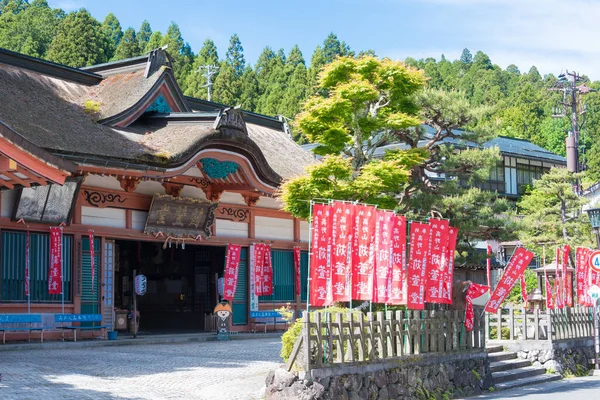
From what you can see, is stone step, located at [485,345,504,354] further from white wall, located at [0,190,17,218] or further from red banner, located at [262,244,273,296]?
white wall, located at [0,190,17,218]

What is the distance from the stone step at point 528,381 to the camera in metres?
17.4

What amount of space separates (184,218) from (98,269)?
120 inches

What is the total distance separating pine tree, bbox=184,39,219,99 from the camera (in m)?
59.3

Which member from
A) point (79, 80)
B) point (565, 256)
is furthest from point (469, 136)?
point (79, 80)

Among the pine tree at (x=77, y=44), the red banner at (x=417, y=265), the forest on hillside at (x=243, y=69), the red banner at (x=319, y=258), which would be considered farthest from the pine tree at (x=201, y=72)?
Answer: the red banner at (x=319, y=258)

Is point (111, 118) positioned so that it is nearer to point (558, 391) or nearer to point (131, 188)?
point (131, 188)

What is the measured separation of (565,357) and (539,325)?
1272mm

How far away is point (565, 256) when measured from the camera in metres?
22.8

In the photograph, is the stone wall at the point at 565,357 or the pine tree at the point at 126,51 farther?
the pine tree at the point at 126,51

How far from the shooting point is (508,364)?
63.6 ft

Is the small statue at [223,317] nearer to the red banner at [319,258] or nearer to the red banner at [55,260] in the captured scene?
the red banner at [55,260]

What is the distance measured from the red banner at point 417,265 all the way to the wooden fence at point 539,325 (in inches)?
290

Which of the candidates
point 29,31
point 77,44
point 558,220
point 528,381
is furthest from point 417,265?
point 29,31

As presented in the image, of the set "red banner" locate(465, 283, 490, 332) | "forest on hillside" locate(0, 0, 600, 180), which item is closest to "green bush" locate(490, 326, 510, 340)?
"red banner" locate(465, 283, 490, 332)
